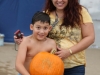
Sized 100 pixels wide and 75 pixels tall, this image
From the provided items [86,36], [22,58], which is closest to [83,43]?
[86,36]

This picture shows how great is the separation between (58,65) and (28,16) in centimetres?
568

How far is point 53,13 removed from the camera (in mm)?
2986

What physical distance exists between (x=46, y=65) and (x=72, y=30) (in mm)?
491

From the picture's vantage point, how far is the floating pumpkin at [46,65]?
103 inches

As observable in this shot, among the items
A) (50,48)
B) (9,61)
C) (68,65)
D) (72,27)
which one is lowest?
(9,61)

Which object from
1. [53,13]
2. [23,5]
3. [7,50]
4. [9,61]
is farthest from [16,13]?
[53,13]

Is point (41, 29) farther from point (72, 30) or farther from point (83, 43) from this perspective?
point (83, 43)

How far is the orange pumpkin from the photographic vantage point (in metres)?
2.62

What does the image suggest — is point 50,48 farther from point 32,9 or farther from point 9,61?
point 32,9

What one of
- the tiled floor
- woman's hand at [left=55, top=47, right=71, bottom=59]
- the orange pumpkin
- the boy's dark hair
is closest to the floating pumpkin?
the orange pumpkin

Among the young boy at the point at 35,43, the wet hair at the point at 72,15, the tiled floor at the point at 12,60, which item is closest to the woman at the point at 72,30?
the wet hair at the point at 72,15

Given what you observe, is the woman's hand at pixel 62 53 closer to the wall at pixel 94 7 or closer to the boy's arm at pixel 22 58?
the boy's arm at pixel 22 58

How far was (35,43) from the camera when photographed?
2.82 m

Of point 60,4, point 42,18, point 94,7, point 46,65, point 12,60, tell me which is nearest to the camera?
point 46,65
